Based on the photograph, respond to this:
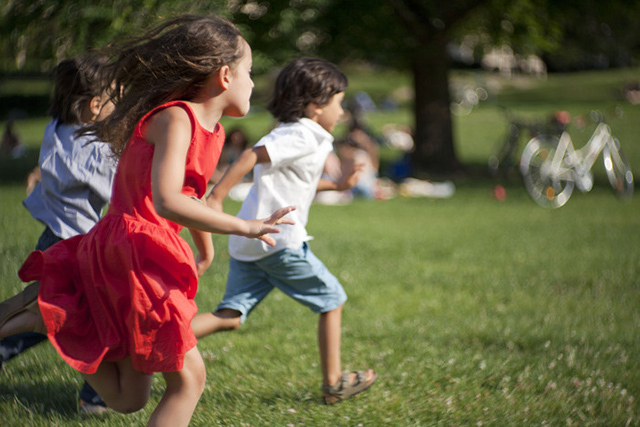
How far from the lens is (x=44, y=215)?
129 inches

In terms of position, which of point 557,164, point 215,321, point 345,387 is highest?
point 215,321

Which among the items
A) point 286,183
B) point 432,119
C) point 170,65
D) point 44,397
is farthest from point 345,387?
point 432,119

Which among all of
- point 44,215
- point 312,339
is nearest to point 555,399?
point 312,339

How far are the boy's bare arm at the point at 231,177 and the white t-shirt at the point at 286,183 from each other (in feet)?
0.44

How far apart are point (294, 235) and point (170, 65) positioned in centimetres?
117

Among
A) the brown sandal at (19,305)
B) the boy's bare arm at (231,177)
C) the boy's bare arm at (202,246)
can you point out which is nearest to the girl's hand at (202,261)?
the boy's bare arm at (202,246)

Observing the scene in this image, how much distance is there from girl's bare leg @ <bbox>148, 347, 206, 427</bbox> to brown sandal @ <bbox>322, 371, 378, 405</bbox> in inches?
49.2

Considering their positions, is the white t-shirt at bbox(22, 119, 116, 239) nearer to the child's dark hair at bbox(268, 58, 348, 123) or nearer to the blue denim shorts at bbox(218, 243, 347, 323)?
the blue denim shorts at bbox(218, 243, 347, 323)

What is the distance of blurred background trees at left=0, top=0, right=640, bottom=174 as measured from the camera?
11805mm

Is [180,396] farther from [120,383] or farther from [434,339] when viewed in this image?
[434,339]

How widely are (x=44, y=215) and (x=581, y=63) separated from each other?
5427 centimetres

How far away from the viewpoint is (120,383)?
8.07ft

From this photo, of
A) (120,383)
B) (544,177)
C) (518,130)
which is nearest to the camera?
(120,383)

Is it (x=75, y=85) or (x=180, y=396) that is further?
(x=75, y=85)
